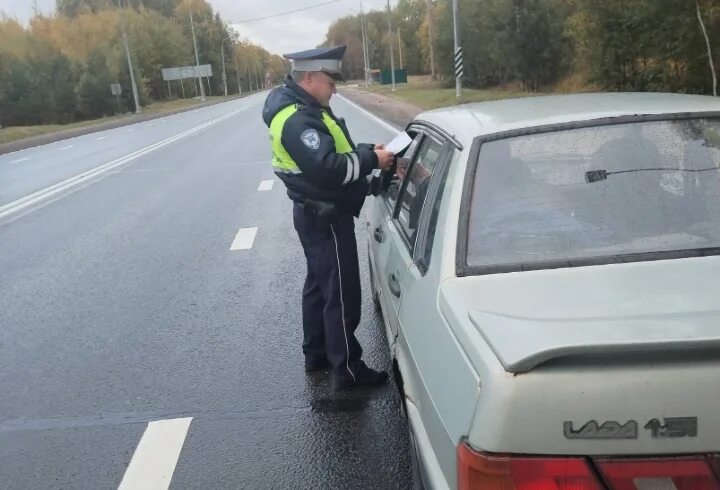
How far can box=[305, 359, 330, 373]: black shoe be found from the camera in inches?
164

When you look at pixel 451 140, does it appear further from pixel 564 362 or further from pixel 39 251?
pixel 39 251

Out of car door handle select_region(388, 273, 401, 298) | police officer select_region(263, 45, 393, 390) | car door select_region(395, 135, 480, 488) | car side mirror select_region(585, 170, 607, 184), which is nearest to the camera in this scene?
car door select_region(395, 135, 480, 488)

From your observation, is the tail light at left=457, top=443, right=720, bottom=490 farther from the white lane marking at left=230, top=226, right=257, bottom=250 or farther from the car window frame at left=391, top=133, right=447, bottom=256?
the white lane marking at left=230, top=226, right=257, bottom=250

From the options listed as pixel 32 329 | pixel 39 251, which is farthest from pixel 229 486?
pixel 39 251

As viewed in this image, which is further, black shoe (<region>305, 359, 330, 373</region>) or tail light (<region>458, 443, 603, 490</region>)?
black shoe (<region>305, 359, 330, 373</region>)

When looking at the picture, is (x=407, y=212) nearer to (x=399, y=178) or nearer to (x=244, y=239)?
(x=399, y=178)

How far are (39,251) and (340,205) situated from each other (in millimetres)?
5706

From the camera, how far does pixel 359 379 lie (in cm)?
388

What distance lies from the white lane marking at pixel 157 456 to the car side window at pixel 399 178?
5.33 ft

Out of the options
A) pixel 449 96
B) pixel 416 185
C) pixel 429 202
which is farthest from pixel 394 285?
pixel 449 96

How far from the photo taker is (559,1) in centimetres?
3706

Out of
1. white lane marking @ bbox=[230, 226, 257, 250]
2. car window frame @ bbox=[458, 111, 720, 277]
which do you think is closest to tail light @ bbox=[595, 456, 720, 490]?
car window frame @ bbox=[458, 111, 720, 277]

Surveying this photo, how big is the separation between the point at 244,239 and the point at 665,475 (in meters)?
6.65

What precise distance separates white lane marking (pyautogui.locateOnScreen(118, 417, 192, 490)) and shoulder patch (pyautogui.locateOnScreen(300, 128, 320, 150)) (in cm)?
160
